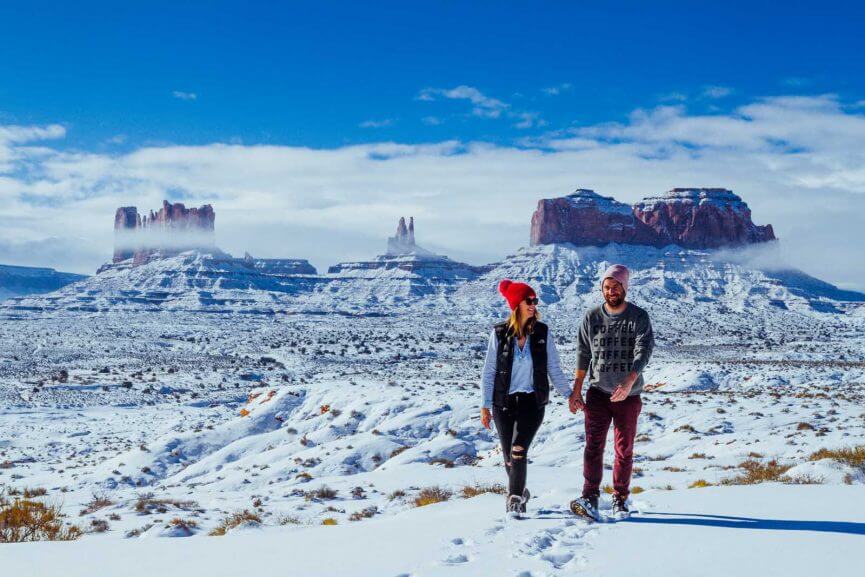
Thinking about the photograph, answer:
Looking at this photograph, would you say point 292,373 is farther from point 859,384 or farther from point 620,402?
point 620,402

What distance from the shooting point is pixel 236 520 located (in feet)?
25.0

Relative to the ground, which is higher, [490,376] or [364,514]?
[490,376]

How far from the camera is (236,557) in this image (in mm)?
4496

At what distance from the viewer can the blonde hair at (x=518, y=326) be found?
5.54 metres

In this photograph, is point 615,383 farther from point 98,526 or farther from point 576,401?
point 98,526

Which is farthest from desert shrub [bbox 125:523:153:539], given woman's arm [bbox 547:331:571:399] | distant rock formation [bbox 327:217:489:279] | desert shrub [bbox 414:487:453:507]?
distant rock formation [bbox 327:217:489:279]

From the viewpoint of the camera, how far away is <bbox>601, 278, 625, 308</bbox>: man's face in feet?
17.9

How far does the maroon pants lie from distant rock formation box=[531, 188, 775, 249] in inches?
6745

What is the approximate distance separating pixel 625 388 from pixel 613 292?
0.74 meters

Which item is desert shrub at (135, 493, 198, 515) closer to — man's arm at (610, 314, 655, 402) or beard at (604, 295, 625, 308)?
man's arm at (610, 314, 655, 402)

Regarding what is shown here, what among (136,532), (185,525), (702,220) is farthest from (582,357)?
(702,220)

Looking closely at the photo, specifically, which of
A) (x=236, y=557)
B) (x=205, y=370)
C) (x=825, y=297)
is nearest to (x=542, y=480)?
(x=236, y=557)

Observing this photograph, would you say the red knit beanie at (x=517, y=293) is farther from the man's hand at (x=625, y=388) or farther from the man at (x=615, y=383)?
the man's hand at (x=625, y=388)

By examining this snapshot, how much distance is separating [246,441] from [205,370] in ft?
114
